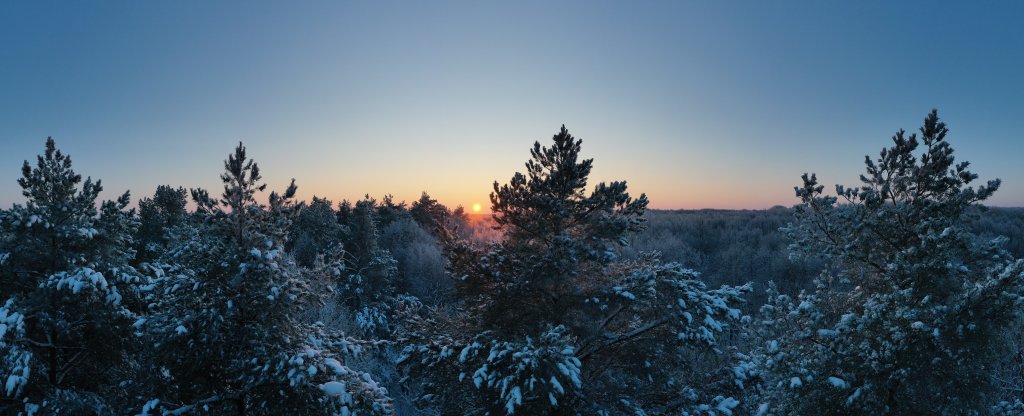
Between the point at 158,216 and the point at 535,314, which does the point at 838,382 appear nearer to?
the point at 535,314

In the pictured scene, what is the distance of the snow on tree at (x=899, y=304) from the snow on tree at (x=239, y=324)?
271 inches

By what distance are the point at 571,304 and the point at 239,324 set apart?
5284 mm

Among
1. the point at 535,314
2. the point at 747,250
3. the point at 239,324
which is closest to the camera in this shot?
the point at 239,324

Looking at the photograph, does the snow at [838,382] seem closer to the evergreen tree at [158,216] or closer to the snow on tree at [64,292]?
the snow on tree at [64,292]

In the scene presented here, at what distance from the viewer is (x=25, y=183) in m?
7.69

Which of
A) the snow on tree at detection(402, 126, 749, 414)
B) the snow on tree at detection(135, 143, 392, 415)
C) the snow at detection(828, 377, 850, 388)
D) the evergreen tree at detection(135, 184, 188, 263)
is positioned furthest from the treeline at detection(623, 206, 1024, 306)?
the evergreen tree at detection(135, 184, 188, 263)

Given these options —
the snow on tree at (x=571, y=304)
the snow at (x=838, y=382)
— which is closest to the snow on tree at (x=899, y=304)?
the snow at (x=838, y=382)

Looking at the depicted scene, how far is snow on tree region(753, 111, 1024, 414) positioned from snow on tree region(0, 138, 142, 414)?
10916 mm

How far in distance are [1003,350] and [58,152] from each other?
50.0 feet

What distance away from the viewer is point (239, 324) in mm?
6367

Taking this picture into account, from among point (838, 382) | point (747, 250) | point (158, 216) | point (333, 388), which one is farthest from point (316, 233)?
point (747, 250)

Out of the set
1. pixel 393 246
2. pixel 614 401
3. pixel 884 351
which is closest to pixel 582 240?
pixel 614 401

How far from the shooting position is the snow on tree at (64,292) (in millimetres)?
7109

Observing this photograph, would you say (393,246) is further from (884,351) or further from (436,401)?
(884,351)
